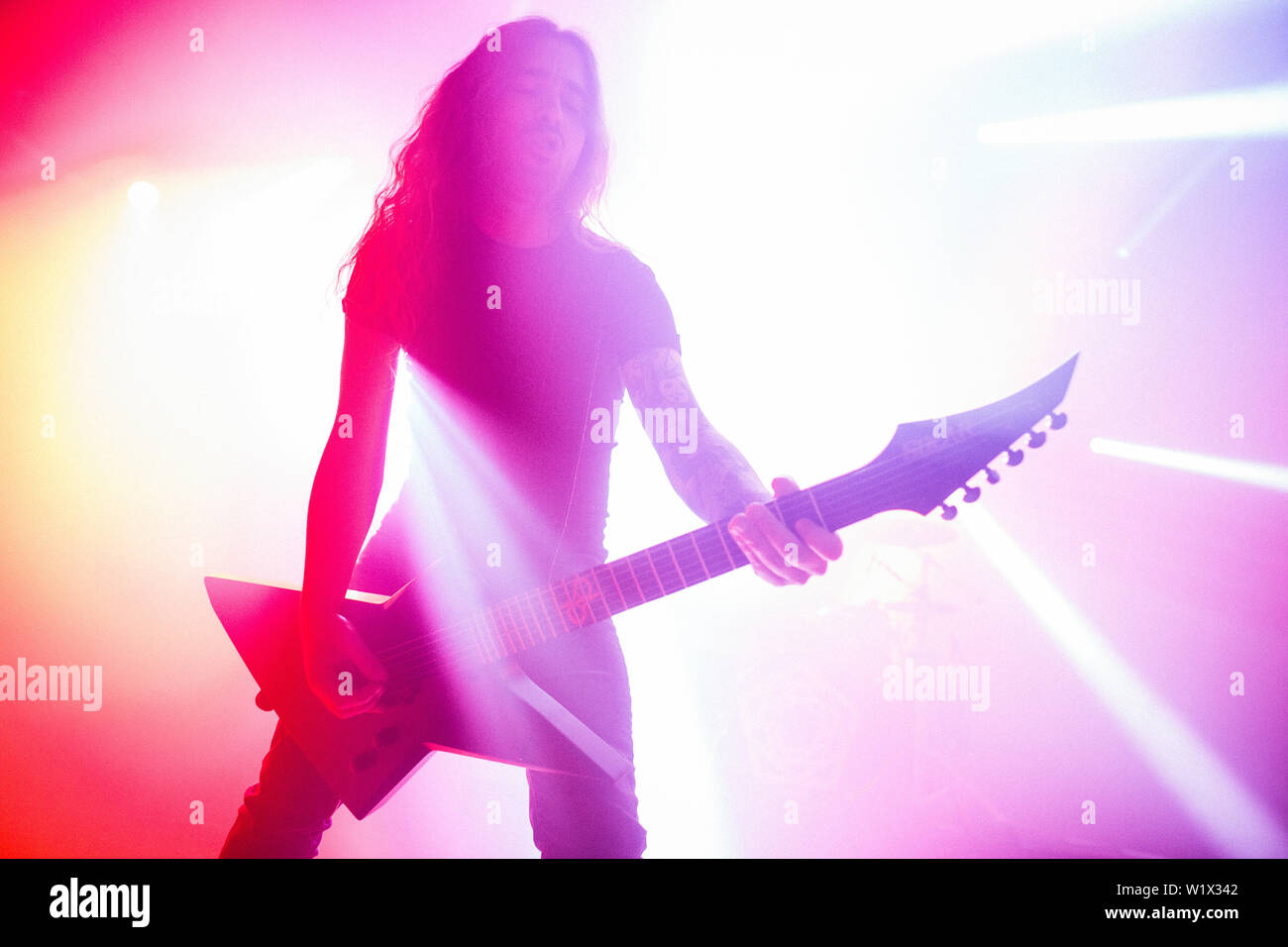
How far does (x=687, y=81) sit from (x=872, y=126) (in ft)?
2.31

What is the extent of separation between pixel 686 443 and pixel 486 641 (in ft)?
1.89

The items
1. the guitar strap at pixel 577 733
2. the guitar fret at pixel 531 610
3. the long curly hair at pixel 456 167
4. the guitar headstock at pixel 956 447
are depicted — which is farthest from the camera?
the long curly hair at pixel 456 167

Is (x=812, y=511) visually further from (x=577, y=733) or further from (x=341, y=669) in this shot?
(x=341, y=669)

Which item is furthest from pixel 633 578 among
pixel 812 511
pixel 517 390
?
pixel 517 390

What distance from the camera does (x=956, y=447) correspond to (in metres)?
1.30

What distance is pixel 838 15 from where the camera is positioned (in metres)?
2.47

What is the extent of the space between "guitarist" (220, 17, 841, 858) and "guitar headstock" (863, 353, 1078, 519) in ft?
0.65

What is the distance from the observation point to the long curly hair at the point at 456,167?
5.48 feet

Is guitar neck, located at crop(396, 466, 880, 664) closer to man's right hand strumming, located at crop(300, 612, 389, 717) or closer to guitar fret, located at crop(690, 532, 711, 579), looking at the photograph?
guitar fret, located at crop(690, 532, 711, 579)

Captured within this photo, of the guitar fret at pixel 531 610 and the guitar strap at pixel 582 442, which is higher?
the guitar strap at pixel 582 442

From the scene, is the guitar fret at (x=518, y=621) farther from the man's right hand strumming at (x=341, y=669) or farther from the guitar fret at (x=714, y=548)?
the guitar fret at (x=714, y=548)

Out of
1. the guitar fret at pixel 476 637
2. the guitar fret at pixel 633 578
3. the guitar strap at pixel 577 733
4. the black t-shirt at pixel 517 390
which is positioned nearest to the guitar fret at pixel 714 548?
the guitar fret at pixel 633 578
